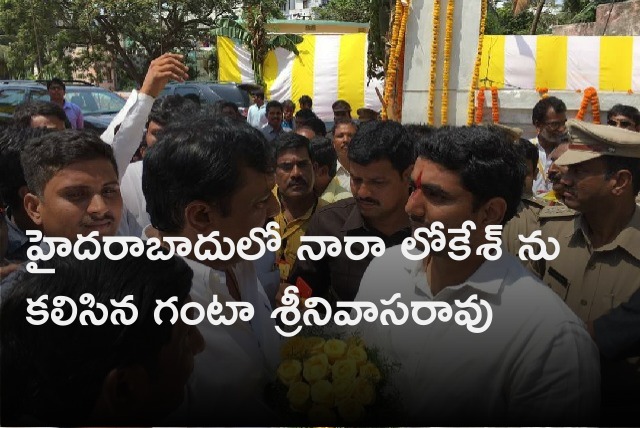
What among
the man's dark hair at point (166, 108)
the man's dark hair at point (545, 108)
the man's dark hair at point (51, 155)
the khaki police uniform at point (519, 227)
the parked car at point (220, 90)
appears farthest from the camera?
the parked car at point (220, 90)

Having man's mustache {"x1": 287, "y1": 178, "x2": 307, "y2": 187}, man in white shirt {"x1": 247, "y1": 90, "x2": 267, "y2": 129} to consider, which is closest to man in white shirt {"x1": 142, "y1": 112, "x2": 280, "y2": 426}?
man's mustache {"x1": 287, "y1": 178, "x2": 307, "y2": 187}

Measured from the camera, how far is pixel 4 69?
1231 inches

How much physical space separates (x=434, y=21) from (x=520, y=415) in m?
4.24

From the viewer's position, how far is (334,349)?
1.77 m

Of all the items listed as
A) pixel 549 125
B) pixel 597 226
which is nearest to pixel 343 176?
pixel 549 125

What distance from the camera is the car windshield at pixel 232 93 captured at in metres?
13.4

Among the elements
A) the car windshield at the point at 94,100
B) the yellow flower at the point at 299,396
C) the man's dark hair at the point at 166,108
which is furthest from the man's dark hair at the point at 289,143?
the car windshield at the point at 94,100

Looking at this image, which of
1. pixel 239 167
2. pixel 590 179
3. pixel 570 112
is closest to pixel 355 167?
pixel 590 179

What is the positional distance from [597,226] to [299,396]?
4.57 feet

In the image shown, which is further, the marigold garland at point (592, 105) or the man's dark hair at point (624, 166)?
the marigold garland at point (592, 105)

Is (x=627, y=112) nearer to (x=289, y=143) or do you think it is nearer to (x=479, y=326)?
(x=289, y=143)

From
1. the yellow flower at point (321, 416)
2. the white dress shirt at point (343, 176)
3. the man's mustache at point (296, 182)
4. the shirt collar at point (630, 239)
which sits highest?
the shirt collar at point (630, 239)

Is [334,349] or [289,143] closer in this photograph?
[334,349]

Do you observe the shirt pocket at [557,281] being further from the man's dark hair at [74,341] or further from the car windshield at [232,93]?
the car windshield at [232,93]
